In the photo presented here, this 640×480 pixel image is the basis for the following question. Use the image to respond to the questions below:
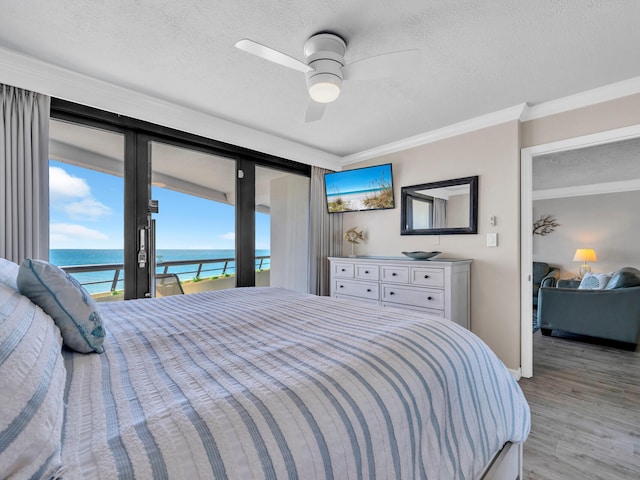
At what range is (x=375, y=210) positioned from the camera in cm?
389

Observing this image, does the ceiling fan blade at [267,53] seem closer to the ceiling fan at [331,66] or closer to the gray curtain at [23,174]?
the ceiling fan at [331,66]

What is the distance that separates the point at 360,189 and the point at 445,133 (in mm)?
1171

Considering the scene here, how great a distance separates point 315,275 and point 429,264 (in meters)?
1.59

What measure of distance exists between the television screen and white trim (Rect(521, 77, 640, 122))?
148cm

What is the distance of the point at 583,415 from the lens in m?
2.06

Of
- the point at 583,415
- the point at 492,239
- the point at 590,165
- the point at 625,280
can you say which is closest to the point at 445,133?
the point at 492,239

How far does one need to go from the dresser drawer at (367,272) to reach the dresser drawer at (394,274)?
0.25 feet

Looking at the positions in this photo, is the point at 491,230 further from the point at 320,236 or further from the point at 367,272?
the point at 320,236

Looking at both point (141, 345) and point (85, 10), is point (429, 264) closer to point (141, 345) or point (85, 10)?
point (141, 345)

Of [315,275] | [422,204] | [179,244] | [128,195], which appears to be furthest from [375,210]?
[128,195]

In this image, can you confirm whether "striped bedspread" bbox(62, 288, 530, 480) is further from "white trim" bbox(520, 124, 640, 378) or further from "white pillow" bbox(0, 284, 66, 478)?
"white trim" bbox(520, 124, 640, 378)

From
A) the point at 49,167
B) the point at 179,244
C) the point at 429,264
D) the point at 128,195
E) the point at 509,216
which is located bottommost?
the point at 429,264

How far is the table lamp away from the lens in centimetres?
554

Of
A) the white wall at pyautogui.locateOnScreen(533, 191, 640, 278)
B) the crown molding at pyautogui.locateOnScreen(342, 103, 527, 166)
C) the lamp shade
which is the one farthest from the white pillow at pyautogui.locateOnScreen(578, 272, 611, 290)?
the crown molding at pyautogui.locateOnScreen(342, 103, 527, 166)
